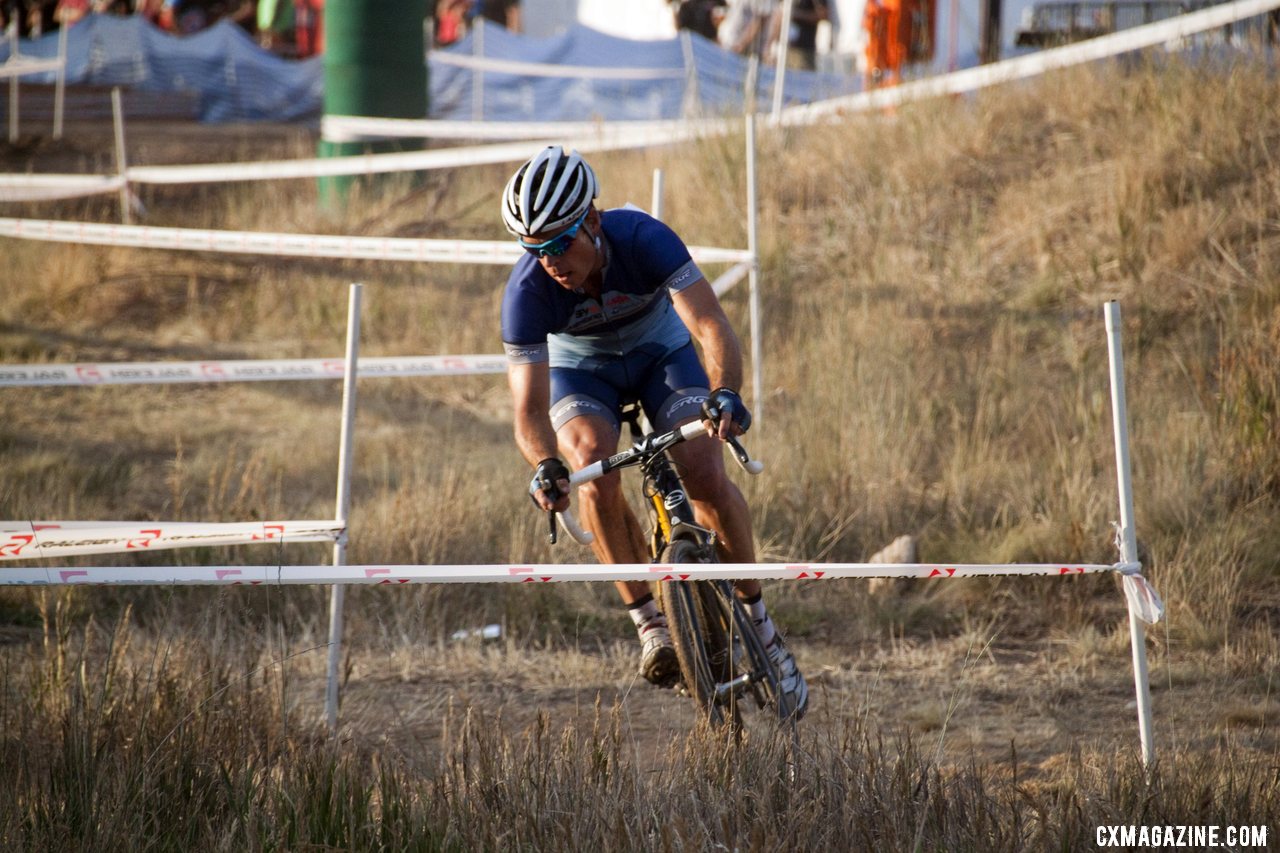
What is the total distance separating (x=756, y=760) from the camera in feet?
12.1

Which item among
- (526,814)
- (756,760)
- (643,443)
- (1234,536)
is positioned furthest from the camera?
(1234,536)

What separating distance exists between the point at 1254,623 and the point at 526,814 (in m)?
3.91

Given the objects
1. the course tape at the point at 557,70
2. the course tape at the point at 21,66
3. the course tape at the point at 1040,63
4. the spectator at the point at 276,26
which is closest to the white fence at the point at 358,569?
the course tape at the point at 1040,63

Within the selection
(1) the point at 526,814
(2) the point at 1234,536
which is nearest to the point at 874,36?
(2) the point at 1234,536

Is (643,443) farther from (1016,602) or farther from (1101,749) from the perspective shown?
(1016,602)

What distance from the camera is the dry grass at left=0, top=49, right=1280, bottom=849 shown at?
11.8ft

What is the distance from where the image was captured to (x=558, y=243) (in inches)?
176

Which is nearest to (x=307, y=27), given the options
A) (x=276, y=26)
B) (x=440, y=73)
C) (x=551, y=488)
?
(x=276, y=26)

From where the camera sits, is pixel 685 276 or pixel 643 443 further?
pixel 685 276

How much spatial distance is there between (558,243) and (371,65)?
9229mm

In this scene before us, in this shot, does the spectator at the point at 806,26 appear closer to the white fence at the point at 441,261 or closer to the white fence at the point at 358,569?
the white fence at the point at 441,261

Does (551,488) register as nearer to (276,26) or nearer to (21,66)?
(21,66)

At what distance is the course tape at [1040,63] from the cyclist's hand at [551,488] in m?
7.90

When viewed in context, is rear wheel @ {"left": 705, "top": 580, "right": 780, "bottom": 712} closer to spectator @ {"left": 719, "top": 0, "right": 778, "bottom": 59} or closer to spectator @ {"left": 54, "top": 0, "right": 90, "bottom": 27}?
spectator @ {"left": 719, "top": 0, "right": 778, "bottom": 59}
